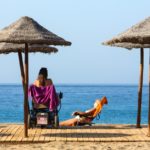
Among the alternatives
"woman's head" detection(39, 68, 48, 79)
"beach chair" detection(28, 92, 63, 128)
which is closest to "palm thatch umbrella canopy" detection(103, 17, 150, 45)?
"woman's head" detection(39, 68, 48, 79)

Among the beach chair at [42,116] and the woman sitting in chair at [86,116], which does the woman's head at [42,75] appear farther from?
the woman sitting in chair at [86,116]

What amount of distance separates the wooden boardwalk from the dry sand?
0.13 metres

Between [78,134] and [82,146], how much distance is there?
1.05 metres

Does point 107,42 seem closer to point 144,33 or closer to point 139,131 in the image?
point 144,33

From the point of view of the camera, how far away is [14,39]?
979 centimetres

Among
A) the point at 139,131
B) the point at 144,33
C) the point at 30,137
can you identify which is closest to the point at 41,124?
the point at 30,137

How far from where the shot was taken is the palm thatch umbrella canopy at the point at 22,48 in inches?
457

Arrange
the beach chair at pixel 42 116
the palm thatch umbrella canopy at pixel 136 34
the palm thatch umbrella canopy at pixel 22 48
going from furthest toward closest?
the palm thatch umbrella canopy at pixel 22 48 → the beach chair at pixel 42 116 → the palm thatch umbrella canopy at pixel 136 34

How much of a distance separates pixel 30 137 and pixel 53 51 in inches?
102

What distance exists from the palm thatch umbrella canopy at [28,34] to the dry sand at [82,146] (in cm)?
160

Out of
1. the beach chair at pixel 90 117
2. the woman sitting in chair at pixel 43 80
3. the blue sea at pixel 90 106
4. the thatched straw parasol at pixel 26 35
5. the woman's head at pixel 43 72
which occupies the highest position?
the thatched straw parasol at pixel 26 35

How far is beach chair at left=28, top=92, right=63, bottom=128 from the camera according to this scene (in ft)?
36.3

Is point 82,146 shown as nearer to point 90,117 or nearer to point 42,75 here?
point 42,75

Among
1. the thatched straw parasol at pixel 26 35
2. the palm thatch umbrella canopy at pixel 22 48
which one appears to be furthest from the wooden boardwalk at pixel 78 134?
the palm thatch umbrella canopy at pixel 22 48
